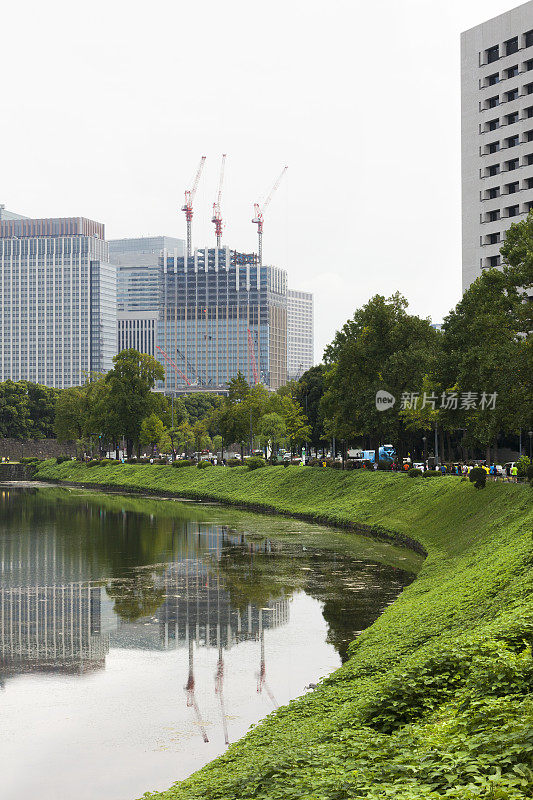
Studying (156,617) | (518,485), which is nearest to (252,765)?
(156,617)

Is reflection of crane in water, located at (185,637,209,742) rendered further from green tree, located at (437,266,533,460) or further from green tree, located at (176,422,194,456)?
green tree, located at (176,422,194,456)

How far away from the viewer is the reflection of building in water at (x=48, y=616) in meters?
27.7

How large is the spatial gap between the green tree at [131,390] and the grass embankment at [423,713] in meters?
95.3

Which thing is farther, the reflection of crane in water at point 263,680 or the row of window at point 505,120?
the row of window at point 505,120

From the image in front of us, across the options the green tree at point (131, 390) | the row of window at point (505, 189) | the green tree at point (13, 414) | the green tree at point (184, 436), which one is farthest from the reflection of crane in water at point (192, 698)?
the green tree at point (13, 414)

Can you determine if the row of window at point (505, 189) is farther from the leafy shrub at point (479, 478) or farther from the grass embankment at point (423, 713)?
the grass embankment at point (423, 713)

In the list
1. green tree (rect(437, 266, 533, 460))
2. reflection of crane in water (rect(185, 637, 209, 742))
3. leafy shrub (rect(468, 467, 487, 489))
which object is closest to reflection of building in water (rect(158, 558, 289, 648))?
reflection of crane in water (rect(185, 637, 209, 742))

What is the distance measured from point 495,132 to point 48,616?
319 feet

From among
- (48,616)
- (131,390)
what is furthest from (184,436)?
(48,616)

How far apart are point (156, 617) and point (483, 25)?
10367 centimetres

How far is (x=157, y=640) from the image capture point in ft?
99.0

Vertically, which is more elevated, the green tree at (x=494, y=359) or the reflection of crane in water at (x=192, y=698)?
the green tree at (x=494, y=359)

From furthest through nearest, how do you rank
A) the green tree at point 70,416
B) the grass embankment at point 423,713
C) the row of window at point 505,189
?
the green tree at point 70,416 < the row of window at point 505,189 < the grass embankment at point 423,713

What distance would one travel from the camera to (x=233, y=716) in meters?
22.0
